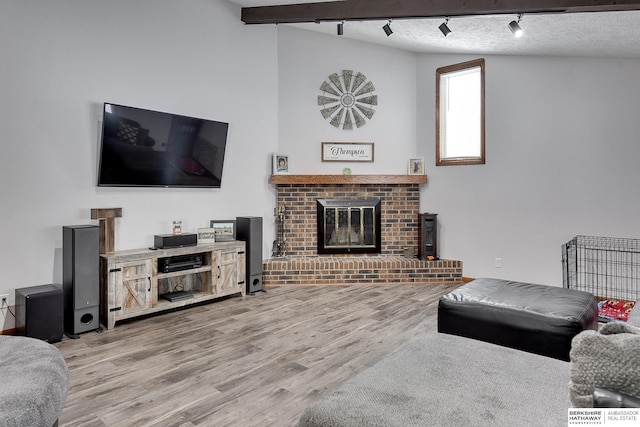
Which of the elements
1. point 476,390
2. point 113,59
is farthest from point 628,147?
point 113,59

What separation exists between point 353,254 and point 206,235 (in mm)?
2034

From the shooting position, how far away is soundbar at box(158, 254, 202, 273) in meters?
3.80

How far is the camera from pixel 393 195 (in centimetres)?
545

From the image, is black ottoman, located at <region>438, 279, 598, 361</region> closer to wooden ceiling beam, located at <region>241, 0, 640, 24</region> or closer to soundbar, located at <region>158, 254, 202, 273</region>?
wooden ceiling beam, located at <region>241, 0, 640, 24</region>

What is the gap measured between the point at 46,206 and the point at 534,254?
498 cm

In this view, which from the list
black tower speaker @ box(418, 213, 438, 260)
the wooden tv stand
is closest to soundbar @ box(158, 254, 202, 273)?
the wooden tv stand

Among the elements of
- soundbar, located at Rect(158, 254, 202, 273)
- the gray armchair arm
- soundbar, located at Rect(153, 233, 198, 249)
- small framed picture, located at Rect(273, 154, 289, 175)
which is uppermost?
small framed picture, located at Rect(273, 154, 289, 175)

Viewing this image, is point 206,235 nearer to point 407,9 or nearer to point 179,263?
point 179,263

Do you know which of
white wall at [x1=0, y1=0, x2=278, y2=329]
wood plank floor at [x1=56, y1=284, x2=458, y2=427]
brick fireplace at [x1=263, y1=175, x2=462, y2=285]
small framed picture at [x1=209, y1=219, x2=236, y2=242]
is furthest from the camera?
brick fireplace at [x1=263, y1=175, x2=462, y2=285]

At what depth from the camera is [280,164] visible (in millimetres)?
5188

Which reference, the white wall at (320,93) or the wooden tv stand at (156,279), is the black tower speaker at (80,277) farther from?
the white wall at (320,93)

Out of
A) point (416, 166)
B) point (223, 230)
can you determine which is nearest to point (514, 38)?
point (416, 166)

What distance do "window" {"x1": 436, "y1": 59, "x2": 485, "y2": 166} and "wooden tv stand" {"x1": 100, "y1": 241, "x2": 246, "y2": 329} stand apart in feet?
9.90

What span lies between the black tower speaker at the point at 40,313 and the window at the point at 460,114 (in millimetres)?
4515
